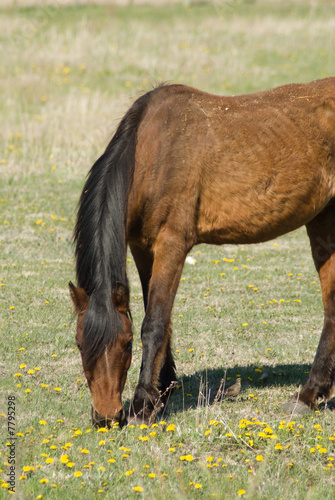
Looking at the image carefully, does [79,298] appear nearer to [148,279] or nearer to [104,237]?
[104,237]

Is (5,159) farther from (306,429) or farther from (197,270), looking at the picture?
(306,429)

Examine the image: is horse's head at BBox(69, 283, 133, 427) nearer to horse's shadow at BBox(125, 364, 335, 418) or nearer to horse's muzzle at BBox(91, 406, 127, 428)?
horse's muzzle at BBox(91, 406, 127, 428)

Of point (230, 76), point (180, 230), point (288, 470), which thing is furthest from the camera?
point (230, 76)

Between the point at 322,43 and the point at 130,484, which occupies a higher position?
the point at 322,43

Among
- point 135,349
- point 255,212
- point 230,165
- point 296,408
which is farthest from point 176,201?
point 135,349

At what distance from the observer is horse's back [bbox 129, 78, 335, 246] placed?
4469 mm

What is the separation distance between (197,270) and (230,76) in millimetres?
13493

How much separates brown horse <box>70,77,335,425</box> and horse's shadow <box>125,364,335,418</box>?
0.27m

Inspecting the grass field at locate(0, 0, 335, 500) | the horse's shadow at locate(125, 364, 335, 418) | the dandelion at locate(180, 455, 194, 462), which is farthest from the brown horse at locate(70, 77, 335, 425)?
the dandelion at locate(180, 455, 194, 462)

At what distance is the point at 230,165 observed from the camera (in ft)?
15.2

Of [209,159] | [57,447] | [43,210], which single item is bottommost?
[43,210]

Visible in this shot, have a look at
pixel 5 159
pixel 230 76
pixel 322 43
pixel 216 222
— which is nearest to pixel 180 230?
pixel 216 222

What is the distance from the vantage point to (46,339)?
621 centimetres

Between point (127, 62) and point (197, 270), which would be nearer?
point (197, 270)
